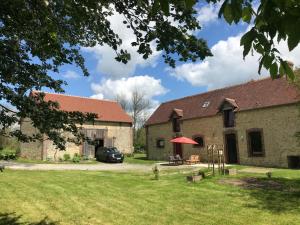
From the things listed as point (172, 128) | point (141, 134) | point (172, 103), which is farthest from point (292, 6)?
point (141, 134)

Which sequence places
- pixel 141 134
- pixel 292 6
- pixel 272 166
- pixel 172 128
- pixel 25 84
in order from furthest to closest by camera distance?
pixel 141 134, pixel 172 128, pixel 272 166, pixel 25 84, pixel 292 6

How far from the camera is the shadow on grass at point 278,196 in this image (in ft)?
34.5

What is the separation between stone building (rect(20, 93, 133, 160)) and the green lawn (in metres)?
18.4

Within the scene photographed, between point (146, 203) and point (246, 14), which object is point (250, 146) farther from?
point (246, 14)

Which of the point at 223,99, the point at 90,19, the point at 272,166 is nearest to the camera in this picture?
the point at 90,19

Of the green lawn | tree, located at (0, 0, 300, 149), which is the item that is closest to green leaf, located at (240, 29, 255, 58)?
tree, located at (0, 0, 300, 149)

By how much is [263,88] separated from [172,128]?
10705mm

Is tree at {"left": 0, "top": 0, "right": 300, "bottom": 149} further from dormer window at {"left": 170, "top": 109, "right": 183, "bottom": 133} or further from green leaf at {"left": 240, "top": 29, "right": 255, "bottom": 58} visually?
dormer window at {"left": 170, "top": 109, "right": 183, "bottom": 133}

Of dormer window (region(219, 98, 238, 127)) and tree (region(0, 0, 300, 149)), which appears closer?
tree (region(0, 0, 300, 149))

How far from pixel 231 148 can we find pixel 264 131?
3.74 metres

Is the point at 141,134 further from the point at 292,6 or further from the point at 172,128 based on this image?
the point at 292,6

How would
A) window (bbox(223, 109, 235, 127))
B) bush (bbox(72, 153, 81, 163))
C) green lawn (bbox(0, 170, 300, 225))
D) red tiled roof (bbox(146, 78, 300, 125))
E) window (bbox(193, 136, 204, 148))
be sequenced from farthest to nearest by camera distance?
bush (bbox(72, 153, 81, 163))
window (bbox(193, 136, 204, 148))
window (bbox(223, 109, 235, 127))
red tiled roof (bbox(146, 78, 300, 125))
green lawn (bbox(0, 170, 300, 225))

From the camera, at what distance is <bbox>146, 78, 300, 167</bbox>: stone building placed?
78.1 feet

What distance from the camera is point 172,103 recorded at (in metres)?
37.4
